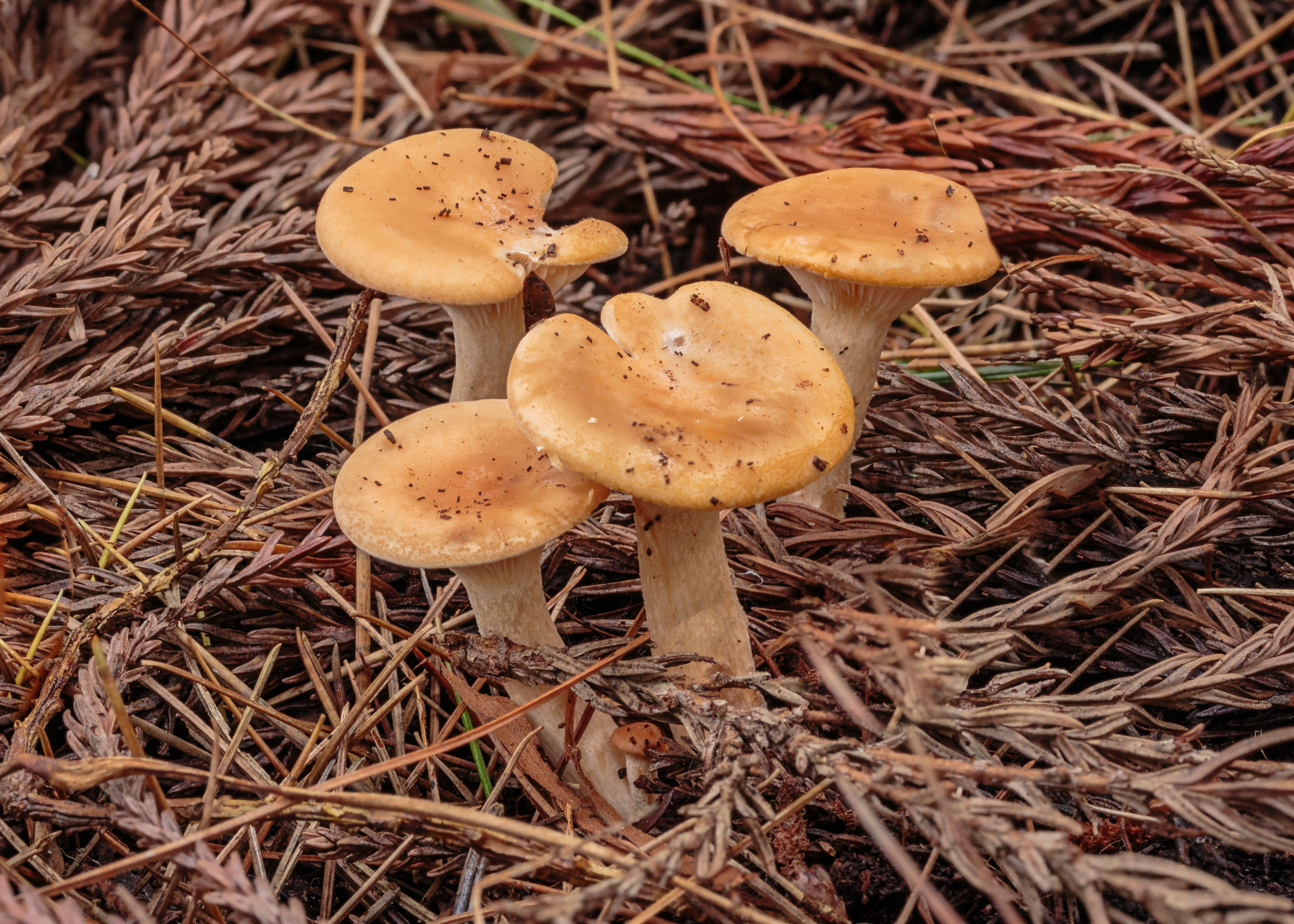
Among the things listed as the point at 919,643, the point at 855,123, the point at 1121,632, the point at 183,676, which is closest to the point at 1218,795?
the point at 919,643

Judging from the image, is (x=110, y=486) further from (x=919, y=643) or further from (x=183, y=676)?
(x=919, y=643)

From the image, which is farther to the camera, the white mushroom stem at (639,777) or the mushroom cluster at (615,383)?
the white mushroom stem at (639,777)

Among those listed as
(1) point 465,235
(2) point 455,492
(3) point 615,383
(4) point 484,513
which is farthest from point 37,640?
(3) point 615,383

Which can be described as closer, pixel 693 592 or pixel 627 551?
pixel 693 592

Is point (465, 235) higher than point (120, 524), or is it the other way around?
point (465, 235)

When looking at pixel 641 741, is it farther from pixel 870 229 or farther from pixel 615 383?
pixel 870 229

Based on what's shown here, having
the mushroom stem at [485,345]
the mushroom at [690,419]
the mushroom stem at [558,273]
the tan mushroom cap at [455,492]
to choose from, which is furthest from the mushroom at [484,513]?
the mushroom stem at [558,273]

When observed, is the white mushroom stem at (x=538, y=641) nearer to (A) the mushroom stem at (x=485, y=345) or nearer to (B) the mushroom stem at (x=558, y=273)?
(A) the mushroom stem at (x=485, y=345)
